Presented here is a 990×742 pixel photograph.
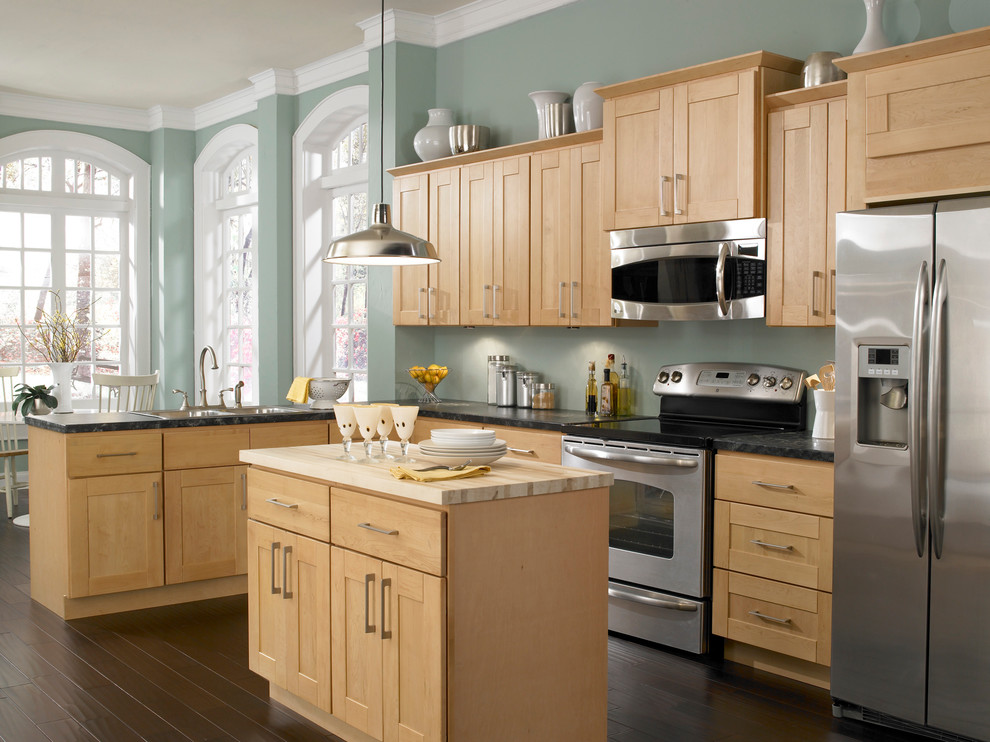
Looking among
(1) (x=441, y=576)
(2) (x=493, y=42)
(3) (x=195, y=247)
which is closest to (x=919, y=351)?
(1) (x=441, y=576)

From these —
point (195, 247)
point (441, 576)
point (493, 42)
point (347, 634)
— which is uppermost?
point (493, 42)

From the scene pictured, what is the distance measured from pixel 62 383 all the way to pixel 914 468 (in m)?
6.97

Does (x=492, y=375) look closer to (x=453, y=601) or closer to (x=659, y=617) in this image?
(x=659, y=617)

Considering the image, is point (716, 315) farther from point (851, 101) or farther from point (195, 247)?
point (195, 247)

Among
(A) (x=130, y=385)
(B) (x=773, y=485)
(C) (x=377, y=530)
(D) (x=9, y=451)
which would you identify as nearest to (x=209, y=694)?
(C) (x=377, y=530)

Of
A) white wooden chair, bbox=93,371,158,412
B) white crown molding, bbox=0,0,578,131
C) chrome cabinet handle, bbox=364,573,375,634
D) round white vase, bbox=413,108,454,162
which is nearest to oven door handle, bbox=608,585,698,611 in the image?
chrome cabinet handle, bbox=364,573,375,634

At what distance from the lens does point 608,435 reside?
4.21 m

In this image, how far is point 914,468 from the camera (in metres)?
3.05

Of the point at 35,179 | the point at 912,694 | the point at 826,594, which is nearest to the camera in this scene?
the point at 912,694

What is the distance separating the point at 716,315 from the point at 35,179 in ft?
21.3

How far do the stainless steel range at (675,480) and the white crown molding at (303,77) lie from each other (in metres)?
2.39

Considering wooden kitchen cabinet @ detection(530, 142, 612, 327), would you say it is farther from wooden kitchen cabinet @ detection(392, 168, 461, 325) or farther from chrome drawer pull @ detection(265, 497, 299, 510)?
chrome drawer pull @ detection(265, 497, 299, 510)

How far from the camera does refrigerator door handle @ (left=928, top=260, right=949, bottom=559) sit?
298 centimetres

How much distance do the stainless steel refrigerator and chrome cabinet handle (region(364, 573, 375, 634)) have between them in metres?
1.61
